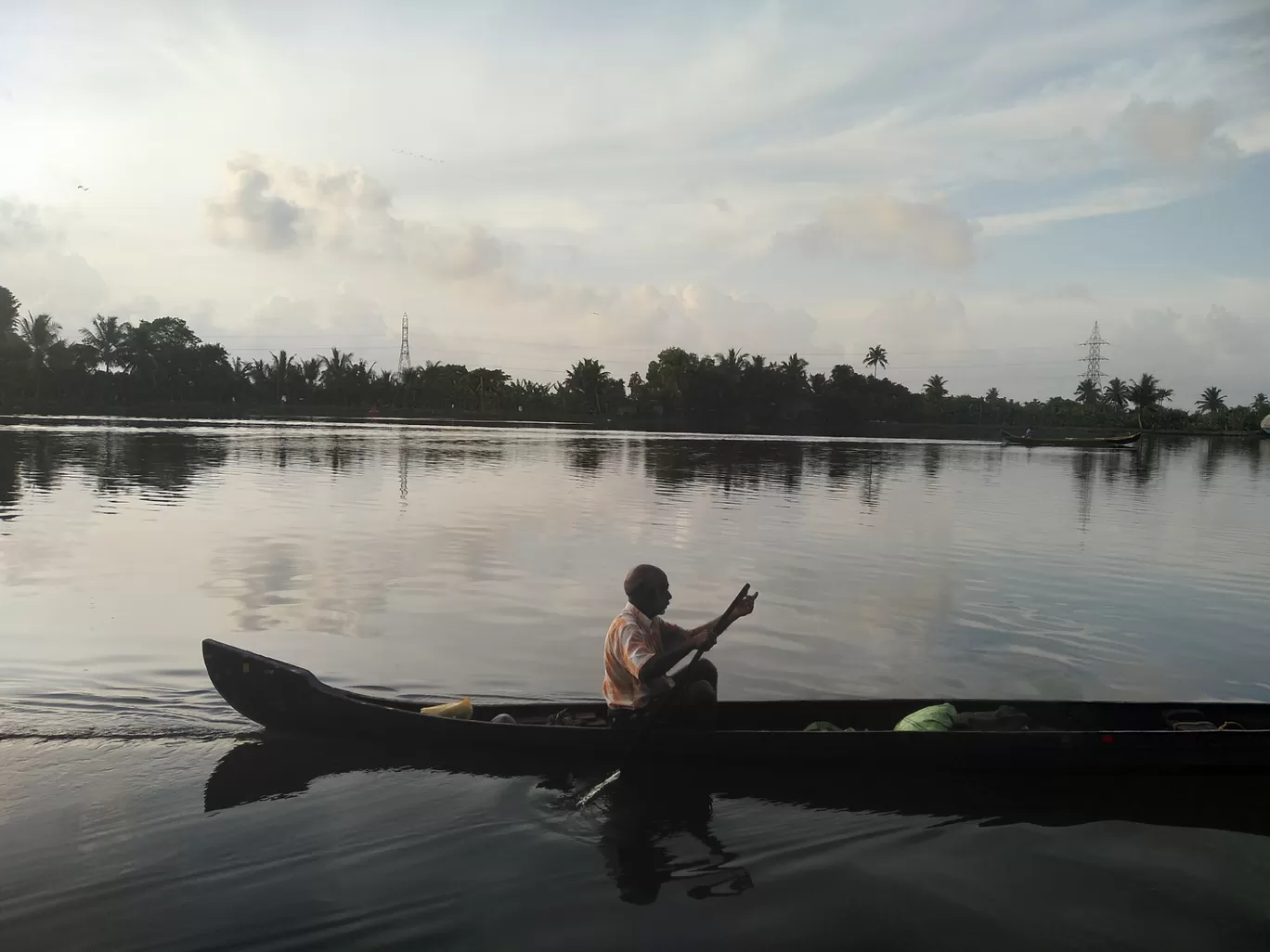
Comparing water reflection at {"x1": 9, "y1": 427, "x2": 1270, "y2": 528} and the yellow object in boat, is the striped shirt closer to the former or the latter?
the yellow object in boat

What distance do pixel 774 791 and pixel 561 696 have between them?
109 inches

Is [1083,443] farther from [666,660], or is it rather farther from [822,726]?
[666,660]

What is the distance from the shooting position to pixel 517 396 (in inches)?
4218

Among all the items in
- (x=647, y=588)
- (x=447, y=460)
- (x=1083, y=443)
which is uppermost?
(x=1083, y=443)

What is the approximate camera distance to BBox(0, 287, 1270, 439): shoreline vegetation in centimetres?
8412

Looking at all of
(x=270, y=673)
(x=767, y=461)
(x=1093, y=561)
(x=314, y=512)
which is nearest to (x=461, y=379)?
(x=767, y=461)

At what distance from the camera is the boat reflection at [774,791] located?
262 inches

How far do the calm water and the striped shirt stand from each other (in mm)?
709

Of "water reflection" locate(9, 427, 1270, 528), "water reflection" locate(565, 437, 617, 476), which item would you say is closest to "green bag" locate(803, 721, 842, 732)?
"water reflection" locate(9, 427, 1270, 528)

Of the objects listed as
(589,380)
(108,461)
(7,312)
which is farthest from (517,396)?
(108,461)

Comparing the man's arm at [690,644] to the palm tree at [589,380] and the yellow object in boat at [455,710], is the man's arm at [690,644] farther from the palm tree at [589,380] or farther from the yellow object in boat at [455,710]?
the palm tree at [589,380]

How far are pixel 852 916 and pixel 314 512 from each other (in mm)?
17792

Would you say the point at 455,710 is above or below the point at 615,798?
above

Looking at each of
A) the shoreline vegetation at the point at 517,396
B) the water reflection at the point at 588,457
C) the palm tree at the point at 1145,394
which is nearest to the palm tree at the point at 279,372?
the shoreline vegetation at the point at 517,396
